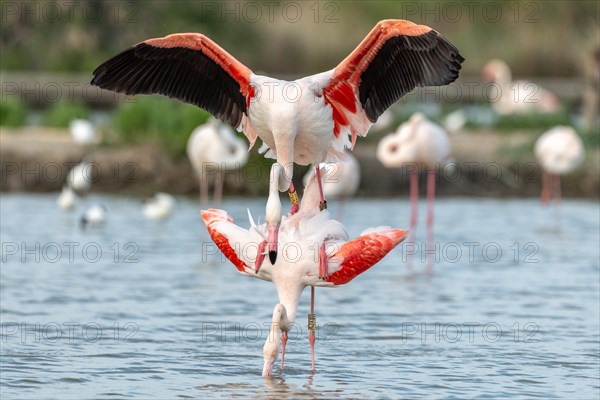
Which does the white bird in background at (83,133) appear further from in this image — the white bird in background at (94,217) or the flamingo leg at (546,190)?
the flamingo leg at (546,190)

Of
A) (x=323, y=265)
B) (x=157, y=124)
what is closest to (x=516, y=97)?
(x=157, y=124)

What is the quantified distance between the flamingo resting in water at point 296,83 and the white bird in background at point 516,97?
11.7 meters

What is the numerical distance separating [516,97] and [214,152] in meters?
9.46

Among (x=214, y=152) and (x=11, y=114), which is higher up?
(x=11, y=114)

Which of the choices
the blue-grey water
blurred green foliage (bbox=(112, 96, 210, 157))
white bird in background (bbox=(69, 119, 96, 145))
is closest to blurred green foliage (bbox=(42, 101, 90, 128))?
blurred green foliage (bbox=(112, 96, 210, 157))

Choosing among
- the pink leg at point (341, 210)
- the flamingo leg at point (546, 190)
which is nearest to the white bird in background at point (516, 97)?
the flamingo leg at point (546, 190)

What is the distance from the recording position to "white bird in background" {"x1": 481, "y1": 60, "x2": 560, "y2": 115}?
67.0 feet

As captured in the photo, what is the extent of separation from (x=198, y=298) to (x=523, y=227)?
17.3 ft

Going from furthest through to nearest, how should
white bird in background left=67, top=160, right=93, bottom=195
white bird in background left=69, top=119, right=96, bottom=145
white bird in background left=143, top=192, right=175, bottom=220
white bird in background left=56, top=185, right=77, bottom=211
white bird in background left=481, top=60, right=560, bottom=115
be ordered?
white bird in background left=481, top=60, right=560, bottom=115 → white bird in background left=69, top=119, right=96, bottom=145 → white bird in background left=67, top=160, right=93, bottom=195 → white bird in background left=56, top=185, right=77, bottom=211 → white bird in background left=143, top=192, right=175, bottom=220

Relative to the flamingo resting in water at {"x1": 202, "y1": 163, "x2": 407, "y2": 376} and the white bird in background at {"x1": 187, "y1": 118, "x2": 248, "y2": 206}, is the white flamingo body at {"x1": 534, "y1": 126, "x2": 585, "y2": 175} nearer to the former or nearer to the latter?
the white bird in background at {"x1": 187, "y1": 118, "x2": 248, "y2": 206}

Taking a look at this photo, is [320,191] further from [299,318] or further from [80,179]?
[80,179]

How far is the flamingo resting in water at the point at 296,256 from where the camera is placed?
6945 mm

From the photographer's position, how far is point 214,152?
534 inches

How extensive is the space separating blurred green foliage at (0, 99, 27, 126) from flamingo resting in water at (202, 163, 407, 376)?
10442 millimetres
